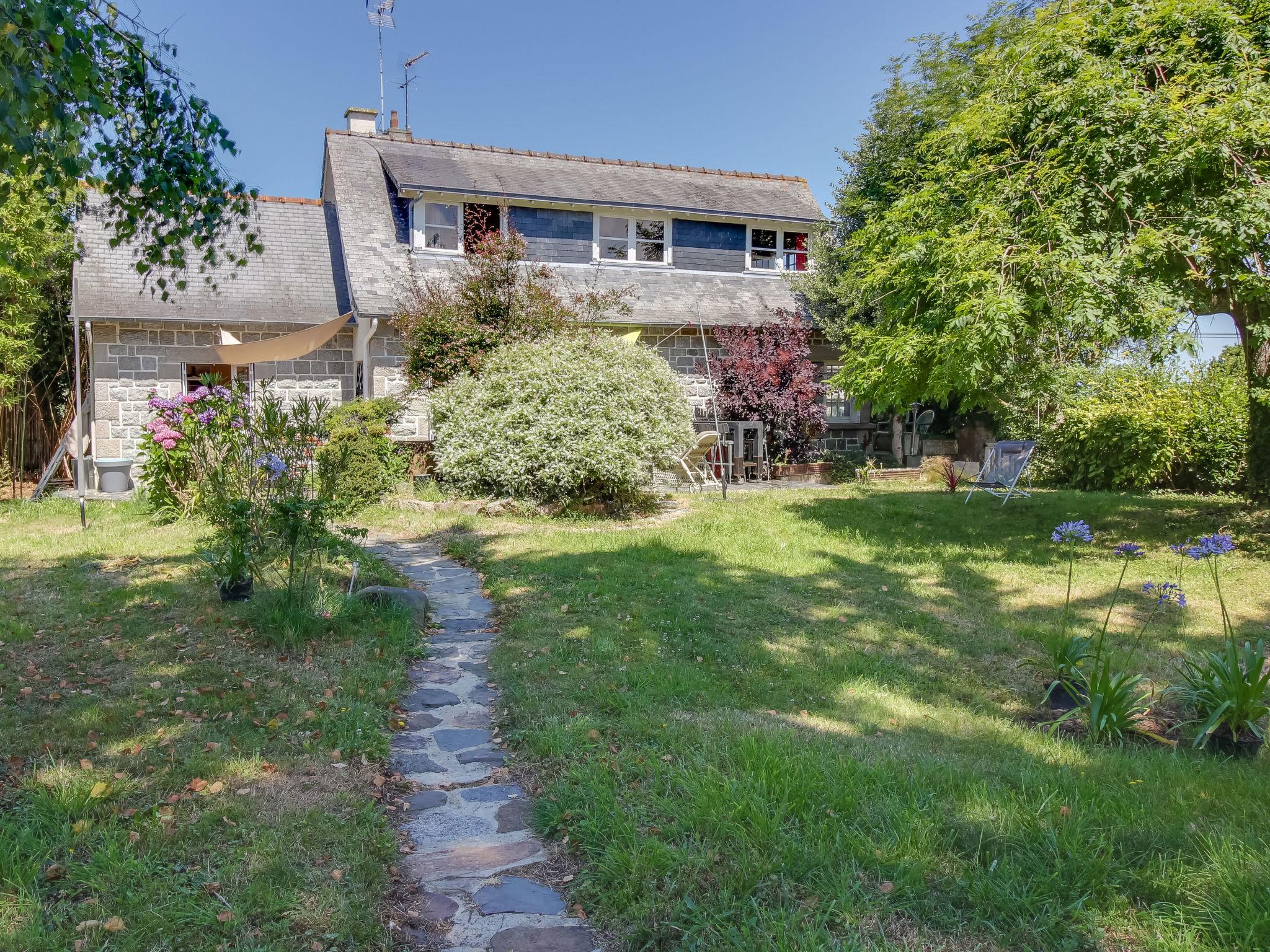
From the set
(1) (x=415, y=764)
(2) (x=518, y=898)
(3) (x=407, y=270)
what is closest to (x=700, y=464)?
(3) (x=407, y=270)

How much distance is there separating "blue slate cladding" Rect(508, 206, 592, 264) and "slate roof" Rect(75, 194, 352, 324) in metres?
3.78

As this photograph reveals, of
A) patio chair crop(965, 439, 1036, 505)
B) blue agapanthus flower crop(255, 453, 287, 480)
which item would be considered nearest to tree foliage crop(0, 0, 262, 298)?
blue agapanthus flower crop(255, 453, 287, 480)

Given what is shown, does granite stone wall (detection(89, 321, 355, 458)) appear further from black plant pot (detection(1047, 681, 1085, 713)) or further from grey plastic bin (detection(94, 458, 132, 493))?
black plant pot (detection(1047, 681, 1085, 713))

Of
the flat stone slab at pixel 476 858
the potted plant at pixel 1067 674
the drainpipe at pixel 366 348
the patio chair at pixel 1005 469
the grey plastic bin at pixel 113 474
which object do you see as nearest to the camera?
the flat stone slab at pixel 476 858

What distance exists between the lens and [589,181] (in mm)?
18234

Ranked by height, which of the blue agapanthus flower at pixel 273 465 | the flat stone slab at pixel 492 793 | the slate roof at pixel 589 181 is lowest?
the flat stone slab at pixel 492 793

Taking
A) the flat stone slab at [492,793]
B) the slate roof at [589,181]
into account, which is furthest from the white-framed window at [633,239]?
the flat stone slab at [492,793]

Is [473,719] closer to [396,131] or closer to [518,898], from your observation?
[518,898]

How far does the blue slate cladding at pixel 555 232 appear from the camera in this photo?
672 inches

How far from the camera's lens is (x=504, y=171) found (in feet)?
58.2

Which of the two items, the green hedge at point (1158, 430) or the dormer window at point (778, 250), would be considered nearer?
the green hedge at point (1158, 430)

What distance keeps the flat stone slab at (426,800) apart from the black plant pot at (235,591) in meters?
3.15

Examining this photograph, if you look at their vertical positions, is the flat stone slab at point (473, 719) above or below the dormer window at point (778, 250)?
below

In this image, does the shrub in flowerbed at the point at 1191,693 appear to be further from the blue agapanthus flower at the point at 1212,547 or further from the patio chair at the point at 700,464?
the patio chair at the point at 700,464
